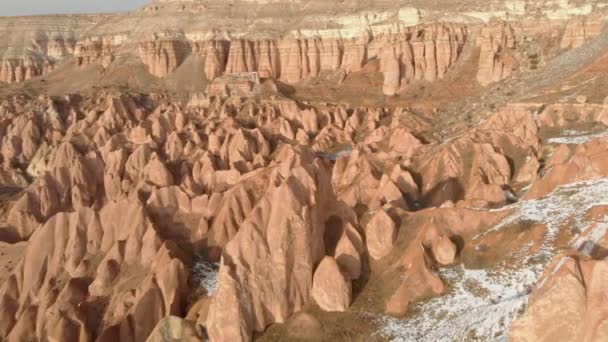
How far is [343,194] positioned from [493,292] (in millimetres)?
12324

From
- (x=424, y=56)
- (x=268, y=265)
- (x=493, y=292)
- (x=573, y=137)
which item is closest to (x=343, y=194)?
(x=268, y=265)

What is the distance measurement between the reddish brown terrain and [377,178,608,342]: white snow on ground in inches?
2.7

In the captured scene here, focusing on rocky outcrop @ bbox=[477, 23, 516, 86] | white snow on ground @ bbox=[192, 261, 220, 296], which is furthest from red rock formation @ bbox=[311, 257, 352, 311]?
rocky outcrop @ bbox=[477, 23, 516, 86]

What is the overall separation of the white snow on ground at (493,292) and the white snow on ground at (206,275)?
25.0 ft

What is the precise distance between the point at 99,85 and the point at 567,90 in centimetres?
6815

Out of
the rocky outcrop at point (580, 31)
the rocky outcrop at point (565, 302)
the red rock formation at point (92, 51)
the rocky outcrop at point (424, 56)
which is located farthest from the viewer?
the red rock formation at point (92, 51)

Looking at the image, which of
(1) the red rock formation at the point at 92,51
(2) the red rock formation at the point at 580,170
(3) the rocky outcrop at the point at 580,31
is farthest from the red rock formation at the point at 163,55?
(2) the red rock formation at the point at 580,170

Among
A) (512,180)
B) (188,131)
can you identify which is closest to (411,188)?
(512,180)

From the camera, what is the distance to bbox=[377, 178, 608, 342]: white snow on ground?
16.0 metres

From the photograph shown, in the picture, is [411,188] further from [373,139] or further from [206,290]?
[373,139]

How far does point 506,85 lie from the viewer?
58.8 meters

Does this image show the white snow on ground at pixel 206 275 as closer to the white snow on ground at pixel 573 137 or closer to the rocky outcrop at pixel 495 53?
the white snow on ground at pixel 573 137

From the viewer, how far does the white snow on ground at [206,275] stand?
22.7 metres

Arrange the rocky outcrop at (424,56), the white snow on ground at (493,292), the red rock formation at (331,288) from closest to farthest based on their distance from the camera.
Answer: the white snow on ground at (493,292) < the red rock formation at (331,288) < the rocky outcrop at (424,56)
